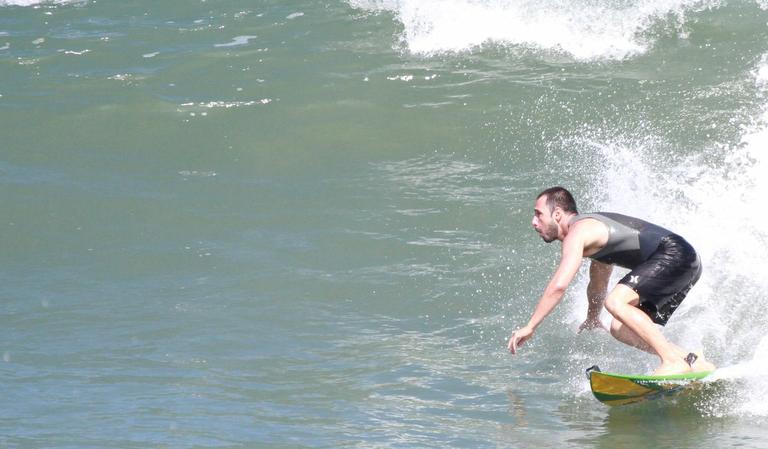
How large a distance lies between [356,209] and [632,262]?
3901 millimetres

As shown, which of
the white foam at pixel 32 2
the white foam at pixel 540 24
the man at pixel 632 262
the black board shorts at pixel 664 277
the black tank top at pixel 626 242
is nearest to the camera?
the man at pixel 632 262

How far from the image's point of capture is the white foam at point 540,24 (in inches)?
519

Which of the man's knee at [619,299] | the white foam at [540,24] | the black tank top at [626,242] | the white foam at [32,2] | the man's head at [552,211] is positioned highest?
the white foam at [32,2]

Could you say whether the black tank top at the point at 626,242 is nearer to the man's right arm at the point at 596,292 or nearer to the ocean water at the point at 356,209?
the man's right arm at the point at 596,292

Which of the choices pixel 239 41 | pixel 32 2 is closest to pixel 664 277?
pixel 239 41

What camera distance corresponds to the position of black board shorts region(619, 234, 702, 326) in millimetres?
6484

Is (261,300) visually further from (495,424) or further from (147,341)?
(495,424)

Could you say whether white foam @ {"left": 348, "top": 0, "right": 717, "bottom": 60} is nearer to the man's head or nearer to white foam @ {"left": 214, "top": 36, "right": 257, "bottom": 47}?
white foam @ {"left": 214, "top": 36, "right": 257, "bottom": 47}

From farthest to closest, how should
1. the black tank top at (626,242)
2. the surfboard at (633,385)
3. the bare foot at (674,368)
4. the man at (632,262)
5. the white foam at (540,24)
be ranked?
the white foam at (540,24), the black tank top at (626,242), the man at (632,262), the bare foot at (674,368), the surfboard at (633,385)

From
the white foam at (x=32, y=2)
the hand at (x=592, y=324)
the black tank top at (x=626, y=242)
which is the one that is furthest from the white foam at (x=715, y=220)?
the white foam at (x=32, y=2)

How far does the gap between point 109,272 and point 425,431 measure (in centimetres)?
396

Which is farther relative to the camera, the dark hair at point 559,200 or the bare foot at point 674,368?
the dark hair at point 559,200

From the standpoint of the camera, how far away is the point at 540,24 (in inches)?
535

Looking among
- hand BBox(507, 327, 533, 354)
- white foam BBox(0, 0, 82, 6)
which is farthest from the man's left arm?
white foam BBox(0, 0, 82, 6)
